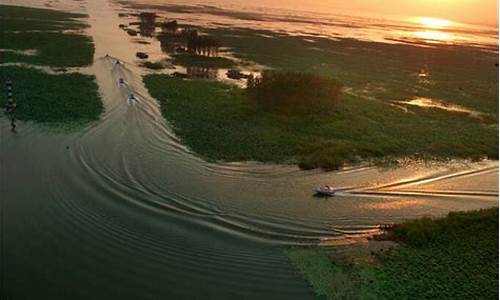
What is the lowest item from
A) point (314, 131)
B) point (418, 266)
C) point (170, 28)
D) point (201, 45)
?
point (418, 266)

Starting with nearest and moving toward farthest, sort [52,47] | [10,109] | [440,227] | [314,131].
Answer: [440,227], [10,109], [314,131], [52,47]

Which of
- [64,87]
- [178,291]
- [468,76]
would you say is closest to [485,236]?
[178,291]

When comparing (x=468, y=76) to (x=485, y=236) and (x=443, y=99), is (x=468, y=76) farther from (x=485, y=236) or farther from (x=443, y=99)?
(x=485, y=236)

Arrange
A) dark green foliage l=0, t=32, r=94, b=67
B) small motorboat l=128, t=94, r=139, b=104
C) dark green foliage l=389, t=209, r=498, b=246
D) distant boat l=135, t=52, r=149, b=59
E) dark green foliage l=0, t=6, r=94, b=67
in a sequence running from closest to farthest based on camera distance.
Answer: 1. dark green foliage l=389, t=209, r=498, b=246
2. small motorboat l=128, t=94, r=139, b=104
3. dark green foliage l=0, t=32, r=94, b=67
4. dark green foliage l=0, t=6, r=94, b=67
5. distant boat l=135, t=52, r=149, b=59

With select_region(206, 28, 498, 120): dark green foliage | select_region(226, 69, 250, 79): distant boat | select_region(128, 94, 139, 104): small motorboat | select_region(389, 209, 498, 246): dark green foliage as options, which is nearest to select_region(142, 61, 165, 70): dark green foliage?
select_region(226, 69, 250, 79): distant boat

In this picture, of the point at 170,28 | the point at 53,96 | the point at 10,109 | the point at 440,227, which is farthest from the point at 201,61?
the point at 440,227

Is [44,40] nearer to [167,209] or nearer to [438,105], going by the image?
[167,209]

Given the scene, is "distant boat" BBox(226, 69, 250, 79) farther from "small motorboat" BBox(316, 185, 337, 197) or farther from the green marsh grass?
"small motorboat" BBox(316, 185, 337, 197)

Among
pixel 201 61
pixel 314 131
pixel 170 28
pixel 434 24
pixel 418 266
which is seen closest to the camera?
pixel 418 266
